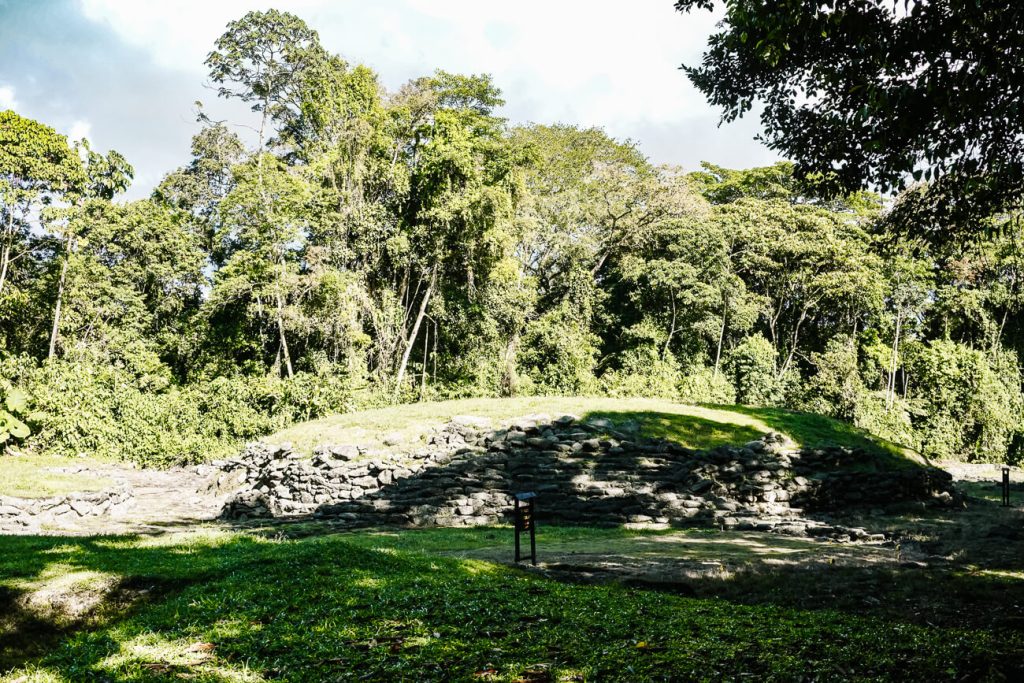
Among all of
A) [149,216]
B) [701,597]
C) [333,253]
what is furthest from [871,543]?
[149,216]

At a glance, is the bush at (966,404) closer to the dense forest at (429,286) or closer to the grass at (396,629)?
the dense forest at (429,286)

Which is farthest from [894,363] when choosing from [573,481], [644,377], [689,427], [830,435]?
[573,481]

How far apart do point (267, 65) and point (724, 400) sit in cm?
2153

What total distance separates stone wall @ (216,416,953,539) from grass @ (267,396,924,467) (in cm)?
63

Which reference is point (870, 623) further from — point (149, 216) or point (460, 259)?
point (149, 216)

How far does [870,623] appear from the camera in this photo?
458 centimetres

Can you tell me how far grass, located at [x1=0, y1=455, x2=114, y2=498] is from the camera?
12.2 m

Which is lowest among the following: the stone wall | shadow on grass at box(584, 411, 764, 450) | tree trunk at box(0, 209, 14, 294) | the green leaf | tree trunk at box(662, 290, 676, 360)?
the stone wall

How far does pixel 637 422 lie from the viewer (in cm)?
1591

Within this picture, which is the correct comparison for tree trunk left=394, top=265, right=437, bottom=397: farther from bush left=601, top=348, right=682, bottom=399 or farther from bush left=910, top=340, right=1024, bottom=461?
bush left=910, top=340, right=1024, bottom=461

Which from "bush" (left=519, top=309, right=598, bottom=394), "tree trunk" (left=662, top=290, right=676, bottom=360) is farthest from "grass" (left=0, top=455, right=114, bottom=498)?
"tree trunk" (left=662, top=290, right=676, bottom=360)

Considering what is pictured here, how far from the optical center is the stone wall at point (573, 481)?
41.7 ft

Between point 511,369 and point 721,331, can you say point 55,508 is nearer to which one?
point 511,369

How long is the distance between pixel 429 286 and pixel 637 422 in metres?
10.3
